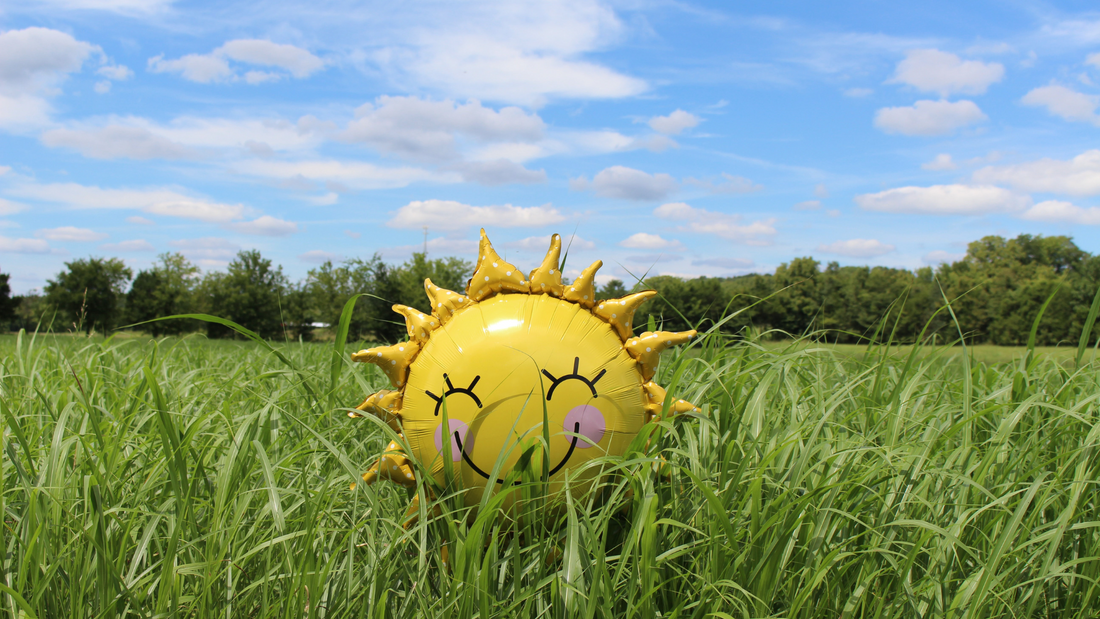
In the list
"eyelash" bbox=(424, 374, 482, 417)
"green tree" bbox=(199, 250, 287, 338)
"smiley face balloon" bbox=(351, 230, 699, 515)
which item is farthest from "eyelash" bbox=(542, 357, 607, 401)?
"green tree" bbox=(199, 250, 287, 338)

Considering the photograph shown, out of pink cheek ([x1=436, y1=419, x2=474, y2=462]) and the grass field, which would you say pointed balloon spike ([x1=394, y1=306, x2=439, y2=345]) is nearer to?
pink cheek ([x1=436, y1=419, x2=474, y2=462])

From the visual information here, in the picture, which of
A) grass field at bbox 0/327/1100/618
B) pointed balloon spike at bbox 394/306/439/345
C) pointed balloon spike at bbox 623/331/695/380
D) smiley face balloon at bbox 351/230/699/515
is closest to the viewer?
grass field at bbox 0/327/1100/618

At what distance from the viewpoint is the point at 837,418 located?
2951 mm

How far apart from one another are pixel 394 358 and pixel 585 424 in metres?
0.78

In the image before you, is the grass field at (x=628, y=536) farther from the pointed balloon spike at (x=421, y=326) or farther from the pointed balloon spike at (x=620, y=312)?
the pointed balloon spike at (x=421, y=326)

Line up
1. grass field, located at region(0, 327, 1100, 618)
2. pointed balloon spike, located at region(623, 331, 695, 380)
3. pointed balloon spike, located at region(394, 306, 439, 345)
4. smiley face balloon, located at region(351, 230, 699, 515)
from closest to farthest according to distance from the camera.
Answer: grass field, located at region(0, 327, 1100, 618), smiley face balloon, located at region(351, 230, 699, 515), pointed balloon spike, located at region(623, 331, 695, 380), pointed balloon spike, located at region(394, 306, 439, 345)

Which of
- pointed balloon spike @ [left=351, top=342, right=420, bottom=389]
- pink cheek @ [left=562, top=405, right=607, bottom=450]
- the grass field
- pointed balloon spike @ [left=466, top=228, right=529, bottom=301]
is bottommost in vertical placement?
the grass field

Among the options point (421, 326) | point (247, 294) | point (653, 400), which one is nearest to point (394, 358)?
point (421, 326)

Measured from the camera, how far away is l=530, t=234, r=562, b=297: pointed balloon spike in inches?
93.4

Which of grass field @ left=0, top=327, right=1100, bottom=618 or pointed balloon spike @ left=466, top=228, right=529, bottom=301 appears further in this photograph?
pointed balloon spike @ left=466, top=228, right=529, bottom=301

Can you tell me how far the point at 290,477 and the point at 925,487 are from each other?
2.57 meters

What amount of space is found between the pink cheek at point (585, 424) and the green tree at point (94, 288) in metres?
51.8

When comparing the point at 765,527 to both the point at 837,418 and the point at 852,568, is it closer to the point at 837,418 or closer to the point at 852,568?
the point at 852,568

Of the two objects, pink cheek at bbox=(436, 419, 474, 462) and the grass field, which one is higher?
pink cheek at bbox=(436, 419, 474, 462)
